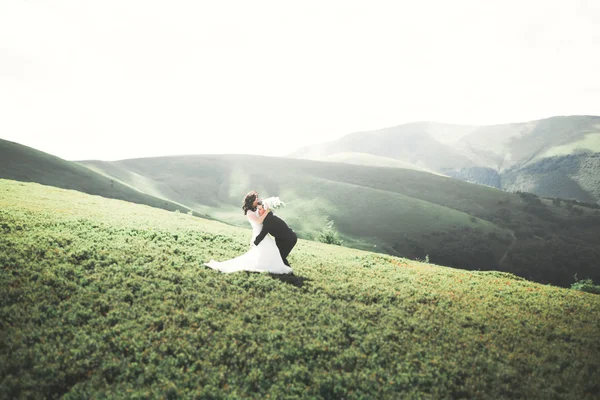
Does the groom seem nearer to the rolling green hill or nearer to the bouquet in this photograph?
the bouquet

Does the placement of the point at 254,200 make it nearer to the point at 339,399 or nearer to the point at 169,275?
the point at 169,275

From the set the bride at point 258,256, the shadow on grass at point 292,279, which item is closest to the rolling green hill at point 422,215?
the shadow on grass at point 292,279

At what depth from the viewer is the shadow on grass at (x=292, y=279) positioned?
16.2 metres

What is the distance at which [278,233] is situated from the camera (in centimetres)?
1758

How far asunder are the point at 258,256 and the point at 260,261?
11.5 inches

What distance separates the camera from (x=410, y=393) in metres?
8.97

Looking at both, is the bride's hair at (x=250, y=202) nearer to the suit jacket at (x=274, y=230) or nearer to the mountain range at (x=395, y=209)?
the suit jacket at (x=274, y=230)

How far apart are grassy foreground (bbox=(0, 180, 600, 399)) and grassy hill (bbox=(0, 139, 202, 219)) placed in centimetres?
9264

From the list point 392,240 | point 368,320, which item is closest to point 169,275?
point 368,320

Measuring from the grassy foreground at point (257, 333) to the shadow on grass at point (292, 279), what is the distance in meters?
0.13

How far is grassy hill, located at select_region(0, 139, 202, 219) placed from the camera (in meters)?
90.0

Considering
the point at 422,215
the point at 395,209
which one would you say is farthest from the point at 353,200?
the point at 422,215

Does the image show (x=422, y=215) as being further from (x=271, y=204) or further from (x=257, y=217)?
(x=257, y=217)

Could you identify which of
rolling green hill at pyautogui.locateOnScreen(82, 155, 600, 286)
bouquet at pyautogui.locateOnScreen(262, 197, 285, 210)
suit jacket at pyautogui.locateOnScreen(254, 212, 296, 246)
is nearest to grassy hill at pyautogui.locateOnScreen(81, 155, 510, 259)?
rolling green hill at pyautogui.locateOnScreen(82, 155, 600, 286)
